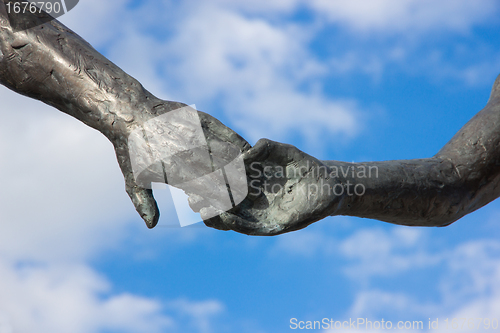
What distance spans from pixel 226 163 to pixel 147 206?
21.5 inches

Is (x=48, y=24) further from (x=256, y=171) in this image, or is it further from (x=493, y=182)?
(x=493, y=182)

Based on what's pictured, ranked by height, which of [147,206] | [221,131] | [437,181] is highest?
[437,181]

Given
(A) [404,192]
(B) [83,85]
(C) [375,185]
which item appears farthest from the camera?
(A) [404,192]

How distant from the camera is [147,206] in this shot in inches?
127

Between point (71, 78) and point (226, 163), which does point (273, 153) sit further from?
point (71, 78)

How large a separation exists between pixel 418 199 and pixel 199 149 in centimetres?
153

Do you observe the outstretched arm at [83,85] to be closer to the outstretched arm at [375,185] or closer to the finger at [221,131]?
the finger at [221,131]

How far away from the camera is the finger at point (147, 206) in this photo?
3.22m

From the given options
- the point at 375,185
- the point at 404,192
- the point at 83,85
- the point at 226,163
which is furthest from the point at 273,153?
the point at 83,85

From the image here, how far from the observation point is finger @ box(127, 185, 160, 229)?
10.6 feet

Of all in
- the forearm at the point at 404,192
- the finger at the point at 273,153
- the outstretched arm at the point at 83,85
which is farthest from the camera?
the forearm at the point at 404,192

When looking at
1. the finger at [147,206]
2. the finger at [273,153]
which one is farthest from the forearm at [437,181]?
the finger at [147,206]

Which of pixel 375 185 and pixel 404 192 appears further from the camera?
pixel 404 192

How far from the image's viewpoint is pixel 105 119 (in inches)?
128
